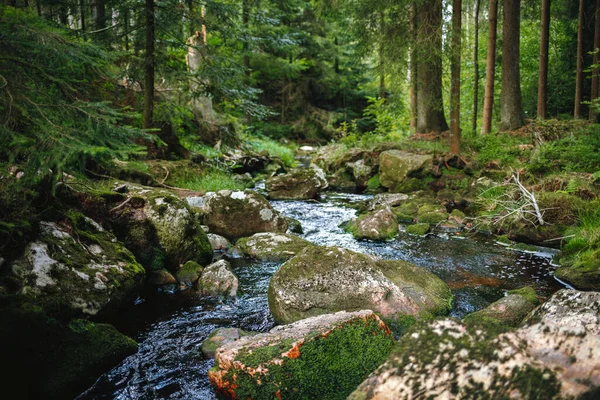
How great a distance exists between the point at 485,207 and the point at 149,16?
29.5 ft

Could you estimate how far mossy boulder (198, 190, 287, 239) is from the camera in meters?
8.09

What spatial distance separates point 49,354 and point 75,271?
1132 mm

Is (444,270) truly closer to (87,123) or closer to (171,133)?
(87,123)

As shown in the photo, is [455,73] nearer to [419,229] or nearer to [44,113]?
[419,229]

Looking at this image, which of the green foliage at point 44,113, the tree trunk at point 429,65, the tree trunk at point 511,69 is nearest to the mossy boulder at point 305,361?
the green foliage at point 44,113

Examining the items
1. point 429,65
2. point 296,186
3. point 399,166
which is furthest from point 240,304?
point 429,65

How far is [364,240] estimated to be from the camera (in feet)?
26.2

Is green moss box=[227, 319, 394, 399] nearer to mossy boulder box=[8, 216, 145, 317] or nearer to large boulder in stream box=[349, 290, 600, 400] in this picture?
large boulder in stream box=[349, 290, 600, 400]

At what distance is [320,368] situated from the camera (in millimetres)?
2994

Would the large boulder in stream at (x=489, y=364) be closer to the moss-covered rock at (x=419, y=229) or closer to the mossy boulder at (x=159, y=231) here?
the mossy boulder at (x=159, y=231)

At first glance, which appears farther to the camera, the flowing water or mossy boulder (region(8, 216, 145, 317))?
mossy boulder (region(8, 216, 145, 317))

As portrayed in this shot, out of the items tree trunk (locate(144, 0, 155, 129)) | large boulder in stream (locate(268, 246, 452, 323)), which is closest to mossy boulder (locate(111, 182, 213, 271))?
large boulder in stream (locate(268, 246, 452, 323))

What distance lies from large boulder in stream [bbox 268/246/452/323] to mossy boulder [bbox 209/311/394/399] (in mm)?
1045

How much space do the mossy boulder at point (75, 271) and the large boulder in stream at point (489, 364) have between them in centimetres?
330
